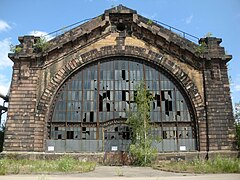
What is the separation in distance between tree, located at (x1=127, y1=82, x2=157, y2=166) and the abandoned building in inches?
53.9

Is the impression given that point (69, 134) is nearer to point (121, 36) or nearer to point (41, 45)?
point (41, 45)

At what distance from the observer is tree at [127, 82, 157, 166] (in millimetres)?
18000

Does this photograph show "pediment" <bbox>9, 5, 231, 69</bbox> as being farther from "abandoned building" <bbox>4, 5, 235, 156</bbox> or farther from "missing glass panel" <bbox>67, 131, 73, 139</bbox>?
"missing glass panel" <bbox>67, 131, 73, 139</bbox>

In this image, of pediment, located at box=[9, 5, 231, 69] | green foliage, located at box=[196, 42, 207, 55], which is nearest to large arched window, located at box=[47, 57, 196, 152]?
pediment, located at box=[9, 5, 231, 69]

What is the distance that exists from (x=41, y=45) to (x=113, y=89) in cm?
688

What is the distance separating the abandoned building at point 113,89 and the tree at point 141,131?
1.37m

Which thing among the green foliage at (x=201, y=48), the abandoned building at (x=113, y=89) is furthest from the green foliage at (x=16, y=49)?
the green foliage at (x=201, y=48)

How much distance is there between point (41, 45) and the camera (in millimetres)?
21297

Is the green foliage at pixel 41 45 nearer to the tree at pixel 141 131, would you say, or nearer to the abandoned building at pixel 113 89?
the abandoned building at pixel 113 89

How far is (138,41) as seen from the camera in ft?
74.3

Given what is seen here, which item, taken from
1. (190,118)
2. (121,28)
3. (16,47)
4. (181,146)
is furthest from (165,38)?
(16,47)

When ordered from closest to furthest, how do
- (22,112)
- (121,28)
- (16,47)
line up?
(22,112)
(16,47)
(121,28)

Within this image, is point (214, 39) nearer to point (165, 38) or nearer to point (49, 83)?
point (165, 38)

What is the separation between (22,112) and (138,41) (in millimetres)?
11128
